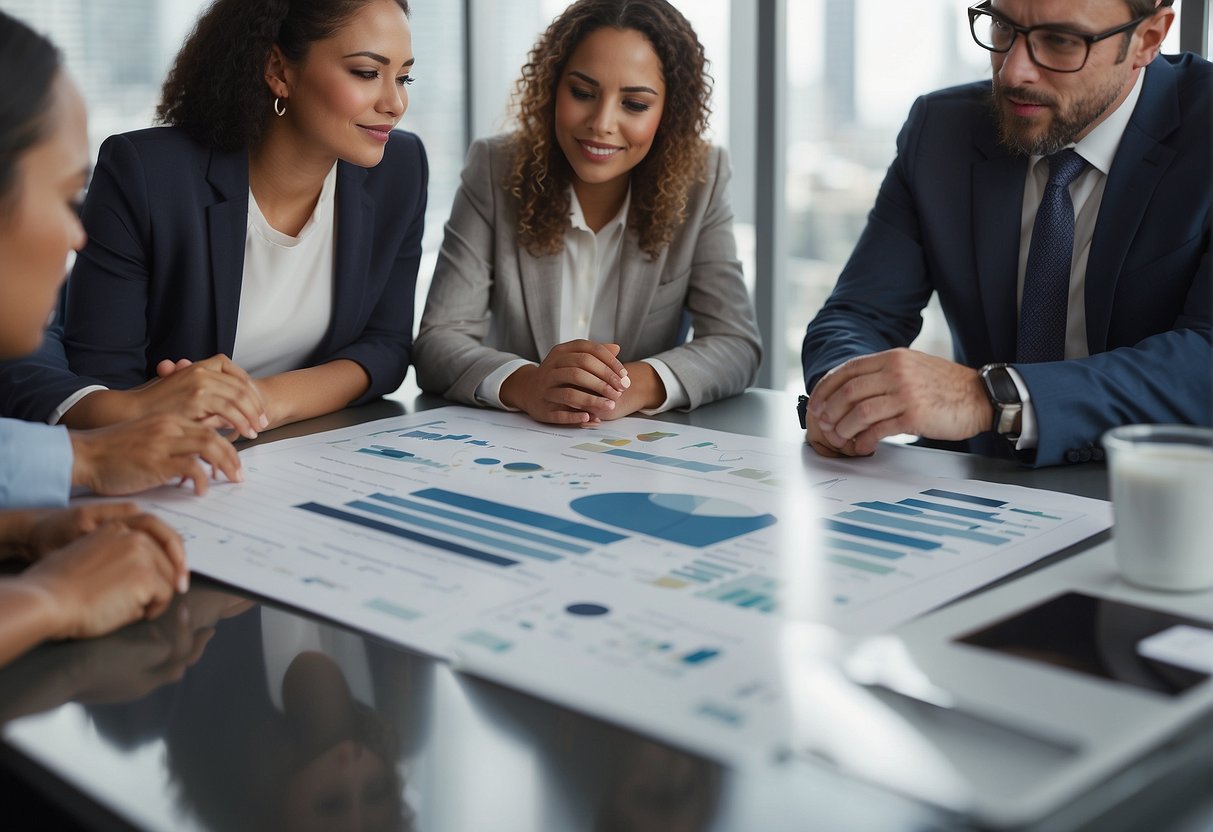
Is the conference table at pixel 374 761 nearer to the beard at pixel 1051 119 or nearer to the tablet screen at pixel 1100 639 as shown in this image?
the tablet screen at pixel 1100 639

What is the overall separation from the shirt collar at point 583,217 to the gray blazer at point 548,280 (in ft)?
0.16

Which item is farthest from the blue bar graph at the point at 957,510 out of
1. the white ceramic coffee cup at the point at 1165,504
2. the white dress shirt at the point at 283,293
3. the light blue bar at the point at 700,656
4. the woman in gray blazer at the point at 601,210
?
the white dress shirt at the point at 283,293

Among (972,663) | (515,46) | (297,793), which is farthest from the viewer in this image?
(515,46)

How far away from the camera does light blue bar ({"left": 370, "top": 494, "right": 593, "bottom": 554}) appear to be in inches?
45.1

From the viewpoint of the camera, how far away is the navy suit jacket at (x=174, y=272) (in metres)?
1.89

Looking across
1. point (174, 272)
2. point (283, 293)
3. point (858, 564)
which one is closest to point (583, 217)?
point (283, 293)

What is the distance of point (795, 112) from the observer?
348 centimetres

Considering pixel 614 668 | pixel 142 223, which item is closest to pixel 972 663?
pixel 614 668

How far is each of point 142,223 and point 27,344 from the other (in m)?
0.83

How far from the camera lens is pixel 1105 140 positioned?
6.05ft

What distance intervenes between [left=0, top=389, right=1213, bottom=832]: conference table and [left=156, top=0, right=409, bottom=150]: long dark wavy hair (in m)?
1.28

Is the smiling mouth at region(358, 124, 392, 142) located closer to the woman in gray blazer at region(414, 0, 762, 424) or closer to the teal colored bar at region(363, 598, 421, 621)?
the woman in gray blazer at region(414, 0, 762, 424)

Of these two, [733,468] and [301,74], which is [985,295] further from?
[301,74]

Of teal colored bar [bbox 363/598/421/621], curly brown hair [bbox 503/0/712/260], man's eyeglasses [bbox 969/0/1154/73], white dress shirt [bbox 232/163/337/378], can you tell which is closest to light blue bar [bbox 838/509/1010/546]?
teal colored bar [bbox 363/598/421/621]
